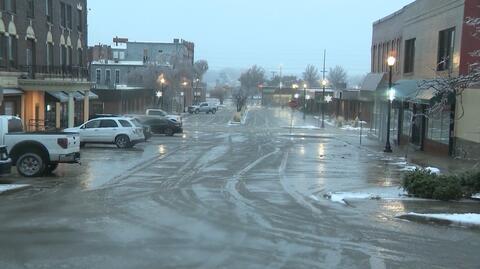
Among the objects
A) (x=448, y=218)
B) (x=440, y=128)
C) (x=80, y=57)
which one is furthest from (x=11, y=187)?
(x=80, y=57)

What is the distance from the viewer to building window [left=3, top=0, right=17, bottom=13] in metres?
33.8

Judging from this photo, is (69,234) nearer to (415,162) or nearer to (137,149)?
(415,162)

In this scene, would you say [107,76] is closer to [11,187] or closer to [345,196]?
[11,187]

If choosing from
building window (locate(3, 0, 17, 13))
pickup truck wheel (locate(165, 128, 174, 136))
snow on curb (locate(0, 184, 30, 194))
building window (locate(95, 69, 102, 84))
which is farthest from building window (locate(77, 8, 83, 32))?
building window (locate(95, 69, 102, 84))

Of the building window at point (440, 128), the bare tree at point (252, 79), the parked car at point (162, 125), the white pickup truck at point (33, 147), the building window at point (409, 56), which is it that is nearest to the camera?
the white pickup truck at point (33, 147)

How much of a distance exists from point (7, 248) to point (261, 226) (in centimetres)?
418

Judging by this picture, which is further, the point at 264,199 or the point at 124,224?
the point at 264,199

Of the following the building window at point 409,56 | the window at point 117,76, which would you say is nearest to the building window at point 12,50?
the building window at point 409,56

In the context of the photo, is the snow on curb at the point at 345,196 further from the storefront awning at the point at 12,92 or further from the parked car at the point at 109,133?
the storefront awning at the point at 12,92

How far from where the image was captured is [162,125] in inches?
1719

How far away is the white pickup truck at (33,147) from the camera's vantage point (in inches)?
712

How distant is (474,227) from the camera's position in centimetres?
1084

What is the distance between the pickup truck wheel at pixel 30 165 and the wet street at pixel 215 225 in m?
0.62

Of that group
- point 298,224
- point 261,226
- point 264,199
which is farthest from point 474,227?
point 264,199
